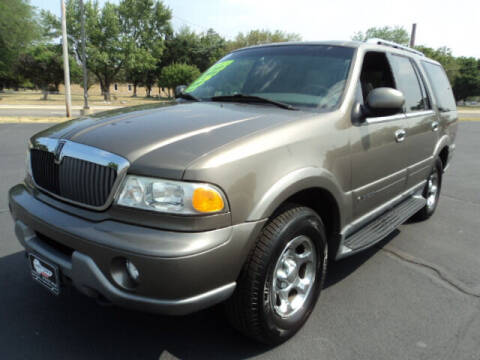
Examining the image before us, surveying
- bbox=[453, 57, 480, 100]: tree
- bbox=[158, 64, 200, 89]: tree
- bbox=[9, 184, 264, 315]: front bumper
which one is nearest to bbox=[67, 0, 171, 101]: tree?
bbox=[158, 64, 200, 89]: tree

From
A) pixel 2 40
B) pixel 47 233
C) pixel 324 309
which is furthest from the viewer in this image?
pixel 2 40

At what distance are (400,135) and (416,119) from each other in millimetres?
523

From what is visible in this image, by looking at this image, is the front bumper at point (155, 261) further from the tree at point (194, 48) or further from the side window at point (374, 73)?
the tree at point (194, 48)

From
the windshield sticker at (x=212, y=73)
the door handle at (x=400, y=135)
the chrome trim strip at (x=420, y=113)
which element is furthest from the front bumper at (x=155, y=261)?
the chrome trim strip at (x=420, y=113)

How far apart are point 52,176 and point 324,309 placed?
2032 mm

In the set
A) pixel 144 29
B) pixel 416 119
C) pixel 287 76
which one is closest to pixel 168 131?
pixel 287 76

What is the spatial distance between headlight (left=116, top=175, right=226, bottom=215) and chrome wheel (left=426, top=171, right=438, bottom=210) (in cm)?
368

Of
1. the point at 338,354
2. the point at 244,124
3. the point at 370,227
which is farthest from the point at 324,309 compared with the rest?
the point at 244,124

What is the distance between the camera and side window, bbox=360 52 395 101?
10.2 feet

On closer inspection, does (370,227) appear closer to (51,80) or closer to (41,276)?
(41,276)

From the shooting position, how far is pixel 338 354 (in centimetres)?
224

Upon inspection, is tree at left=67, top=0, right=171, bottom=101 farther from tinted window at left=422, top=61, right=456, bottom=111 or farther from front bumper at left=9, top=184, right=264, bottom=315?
front bumper at left=9, top=184, right=264, bottom=315

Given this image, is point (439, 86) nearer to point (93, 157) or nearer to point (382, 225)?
point (382, 225)

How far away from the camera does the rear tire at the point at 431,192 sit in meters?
4.59
